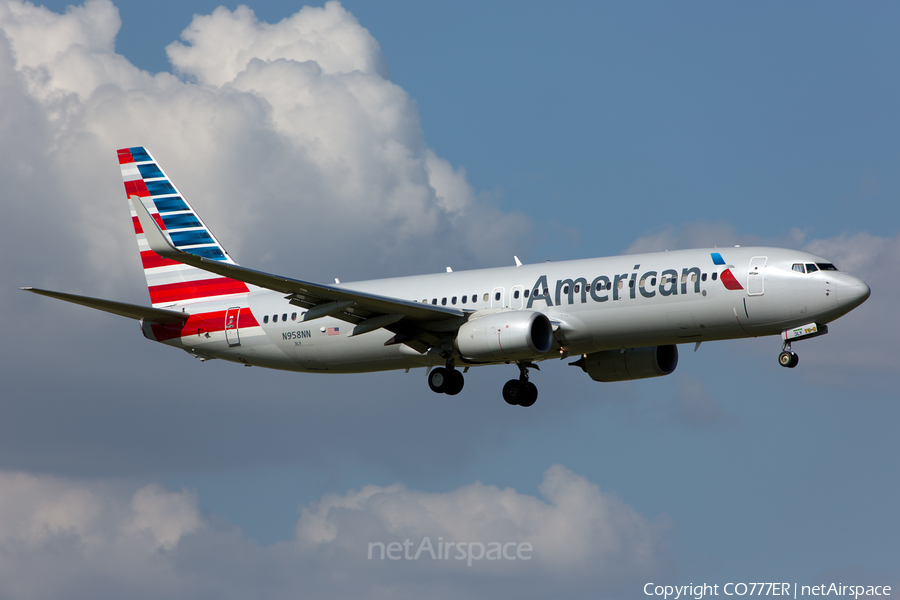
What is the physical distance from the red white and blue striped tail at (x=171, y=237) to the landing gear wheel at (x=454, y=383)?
11.9 metres

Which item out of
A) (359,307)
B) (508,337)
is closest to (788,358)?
(508,337)

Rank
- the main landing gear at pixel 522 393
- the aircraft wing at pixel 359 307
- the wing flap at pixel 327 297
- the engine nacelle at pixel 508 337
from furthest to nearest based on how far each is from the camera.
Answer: the main landing gear at pixel 522 393
the engine nacelle at pixel 508 337
the aircraft wing at pixel 359 307
the wing flap at pixel 327 297

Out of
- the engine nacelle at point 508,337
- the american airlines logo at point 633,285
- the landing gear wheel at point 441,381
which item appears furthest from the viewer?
the landing gear wheel at point 441,381

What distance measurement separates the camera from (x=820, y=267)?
133 ft

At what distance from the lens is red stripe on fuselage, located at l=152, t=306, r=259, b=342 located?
50.7 meters

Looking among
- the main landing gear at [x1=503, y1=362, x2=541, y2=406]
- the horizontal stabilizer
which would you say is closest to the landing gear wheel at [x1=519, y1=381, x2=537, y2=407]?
the main landing gear at [x1=503, y1=362, x2=541, y2=406]

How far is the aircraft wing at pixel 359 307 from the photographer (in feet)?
129

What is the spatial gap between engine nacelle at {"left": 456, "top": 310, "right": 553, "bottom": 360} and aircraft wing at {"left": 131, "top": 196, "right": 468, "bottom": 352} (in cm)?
177

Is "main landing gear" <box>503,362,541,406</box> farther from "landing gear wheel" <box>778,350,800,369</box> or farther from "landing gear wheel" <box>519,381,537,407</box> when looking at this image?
"landing gear wheel" <box>778,350,800,369</box>

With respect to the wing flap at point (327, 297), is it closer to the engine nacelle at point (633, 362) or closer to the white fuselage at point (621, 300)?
the white fuselage at point (621, 300)

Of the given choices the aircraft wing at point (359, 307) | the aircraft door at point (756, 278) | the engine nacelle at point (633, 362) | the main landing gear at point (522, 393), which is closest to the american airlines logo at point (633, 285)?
the aircraft door at point (756, 278)

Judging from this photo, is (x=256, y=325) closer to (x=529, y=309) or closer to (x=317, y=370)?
(x=317, y=370)

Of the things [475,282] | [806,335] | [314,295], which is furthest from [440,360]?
[806,335]

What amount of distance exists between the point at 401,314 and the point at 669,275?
10.6m
